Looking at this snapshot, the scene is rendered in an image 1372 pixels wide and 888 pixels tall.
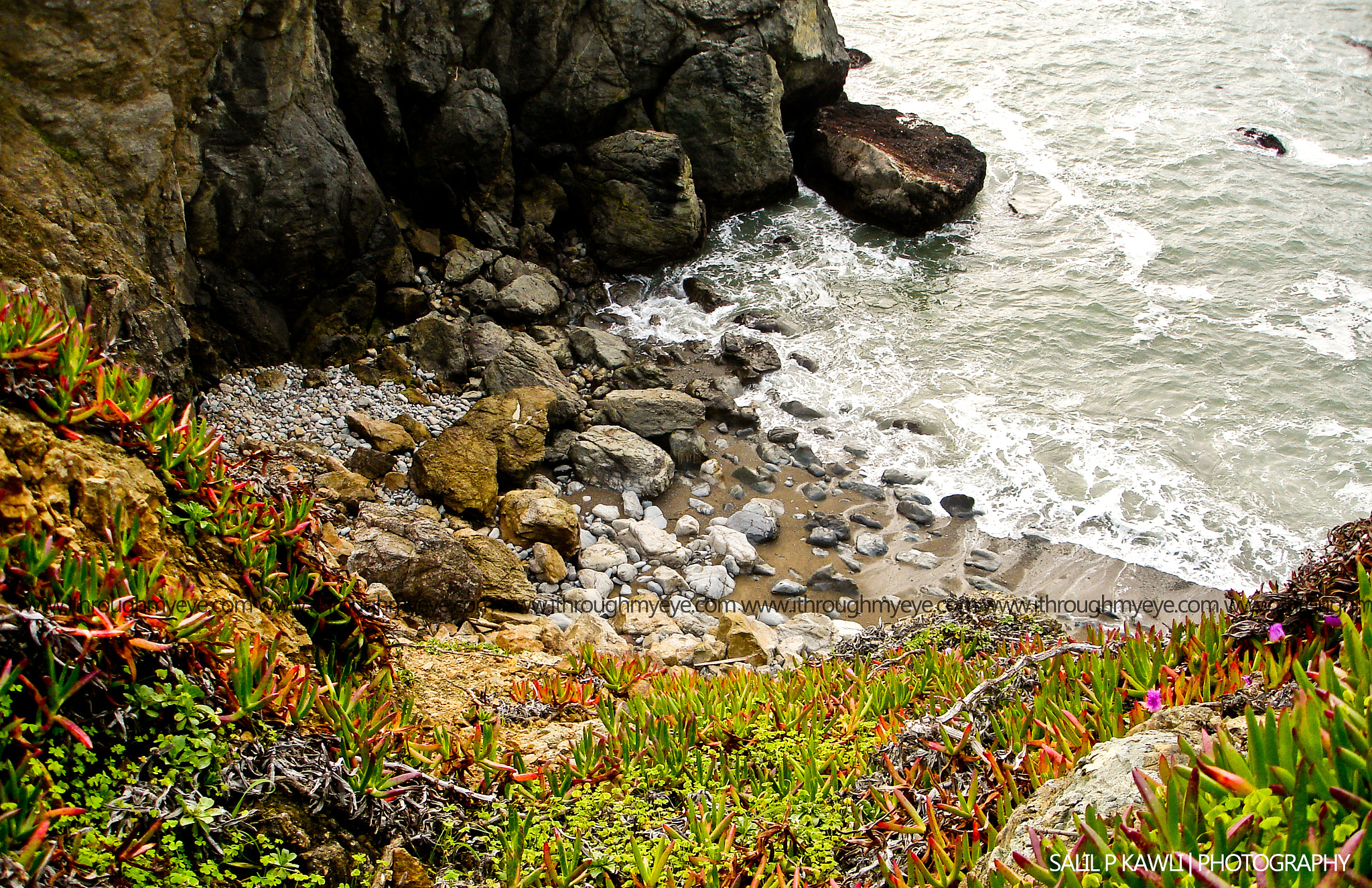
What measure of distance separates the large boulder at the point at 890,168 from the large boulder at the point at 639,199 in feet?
12.9

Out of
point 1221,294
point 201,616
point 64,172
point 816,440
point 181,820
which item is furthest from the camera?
point 1221,294

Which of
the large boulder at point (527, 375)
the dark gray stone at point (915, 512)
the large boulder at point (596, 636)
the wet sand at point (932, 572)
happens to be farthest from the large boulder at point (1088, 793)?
the large boulder at point (527, 375)

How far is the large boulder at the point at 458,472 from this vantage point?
8977mm

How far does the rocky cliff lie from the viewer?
7.42m

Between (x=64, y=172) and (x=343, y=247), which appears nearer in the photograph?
(x=64, y=172)

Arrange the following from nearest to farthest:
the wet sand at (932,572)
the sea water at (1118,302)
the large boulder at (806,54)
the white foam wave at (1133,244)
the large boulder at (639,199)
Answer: the wet sand at (932,572)
the sea water at (1118,302)
the large boulder at (639,199)
the white foam wave at (1133,244)
the large boulder at (806,54)

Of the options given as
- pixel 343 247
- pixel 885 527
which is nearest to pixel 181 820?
pixel 885 527

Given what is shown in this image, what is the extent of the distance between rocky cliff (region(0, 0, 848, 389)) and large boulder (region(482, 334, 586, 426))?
2.12 m

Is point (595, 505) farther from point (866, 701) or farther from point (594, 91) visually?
point (594, 91)

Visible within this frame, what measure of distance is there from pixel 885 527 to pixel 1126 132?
15556mm

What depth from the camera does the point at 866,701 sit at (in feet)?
13.2

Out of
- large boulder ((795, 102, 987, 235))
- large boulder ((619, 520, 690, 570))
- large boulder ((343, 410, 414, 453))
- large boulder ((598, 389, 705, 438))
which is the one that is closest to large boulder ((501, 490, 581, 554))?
large boulder ((619, 520, 690, 570))

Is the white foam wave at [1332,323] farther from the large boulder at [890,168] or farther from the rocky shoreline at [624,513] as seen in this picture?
the rocky shoreline at [624,513]

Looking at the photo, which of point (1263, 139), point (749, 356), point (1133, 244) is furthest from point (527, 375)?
point (1263, 139)
